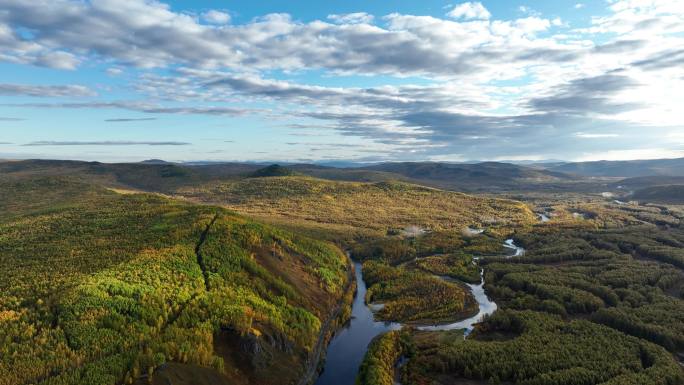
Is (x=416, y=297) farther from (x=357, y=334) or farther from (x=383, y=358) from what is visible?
(x=383, y=358)

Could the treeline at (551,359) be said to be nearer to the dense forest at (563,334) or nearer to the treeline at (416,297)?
the dense forest at (563,334)

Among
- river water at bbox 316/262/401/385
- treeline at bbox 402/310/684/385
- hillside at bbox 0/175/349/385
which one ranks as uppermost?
hillside at bbox 0/175/349/385

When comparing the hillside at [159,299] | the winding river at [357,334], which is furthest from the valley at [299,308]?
the winding river at [357,334]

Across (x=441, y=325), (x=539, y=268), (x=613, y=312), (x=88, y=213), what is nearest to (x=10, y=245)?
(x=88, y=213)

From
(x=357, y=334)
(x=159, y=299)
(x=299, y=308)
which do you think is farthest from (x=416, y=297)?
(x=159, y=299)

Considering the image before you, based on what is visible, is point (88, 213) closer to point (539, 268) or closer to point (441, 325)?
point (441, 325)

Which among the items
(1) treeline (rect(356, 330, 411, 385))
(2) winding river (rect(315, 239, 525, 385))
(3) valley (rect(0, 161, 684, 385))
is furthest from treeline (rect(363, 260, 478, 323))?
(1) treeline (rect(356, 330, 411, 385))

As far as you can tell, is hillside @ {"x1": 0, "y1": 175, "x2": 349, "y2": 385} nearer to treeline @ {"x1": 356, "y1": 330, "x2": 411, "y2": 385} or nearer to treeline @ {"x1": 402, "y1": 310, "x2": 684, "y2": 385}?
treeline @ {"x1": 356, "y1": 330, "x2": 411, "y2": 385}
